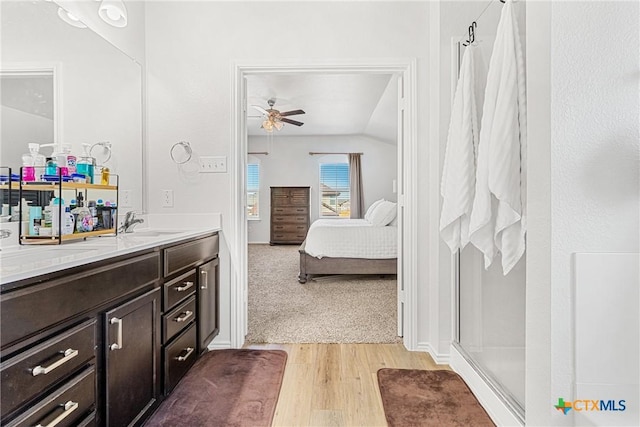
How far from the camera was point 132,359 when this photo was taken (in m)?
1.46

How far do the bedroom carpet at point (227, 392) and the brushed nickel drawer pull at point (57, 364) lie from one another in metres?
0.75

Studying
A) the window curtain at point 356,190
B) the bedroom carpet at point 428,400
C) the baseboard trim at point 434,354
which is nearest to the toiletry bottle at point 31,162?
the bedroom carpet at point 428,400

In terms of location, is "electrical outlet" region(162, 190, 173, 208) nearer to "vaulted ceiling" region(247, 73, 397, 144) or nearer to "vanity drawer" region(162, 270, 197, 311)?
"vanity drawer" region(162, 270, 197, 311)

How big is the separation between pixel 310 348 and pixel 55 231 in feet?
5.60

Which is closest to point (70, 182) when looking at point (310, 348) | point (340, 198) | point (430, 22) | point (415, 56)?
point (310, 348)

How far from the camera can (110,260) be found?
1319mm

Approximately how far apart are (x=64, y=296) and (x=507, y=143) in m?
1.66

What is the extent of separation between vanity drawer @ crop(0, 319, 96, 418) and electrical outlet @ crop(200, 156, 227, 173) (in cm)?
147

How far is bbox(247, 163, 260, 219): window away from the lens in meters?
8.45

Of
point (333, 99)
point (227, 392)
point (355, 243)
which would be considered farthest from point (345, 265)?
point (227, 392)

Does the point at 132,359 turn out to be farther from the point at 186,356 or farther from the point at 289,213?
the point at 289,213


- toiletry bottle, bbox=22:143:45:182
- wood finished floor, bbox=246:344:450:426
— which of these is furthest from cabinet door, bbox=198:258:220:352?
toiletry bottle, bbox=22:143:45:182

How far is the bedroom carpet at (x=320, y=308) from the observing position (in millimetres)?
2793

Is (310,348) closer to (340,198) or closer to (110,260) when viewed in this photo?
A: (110,260)
